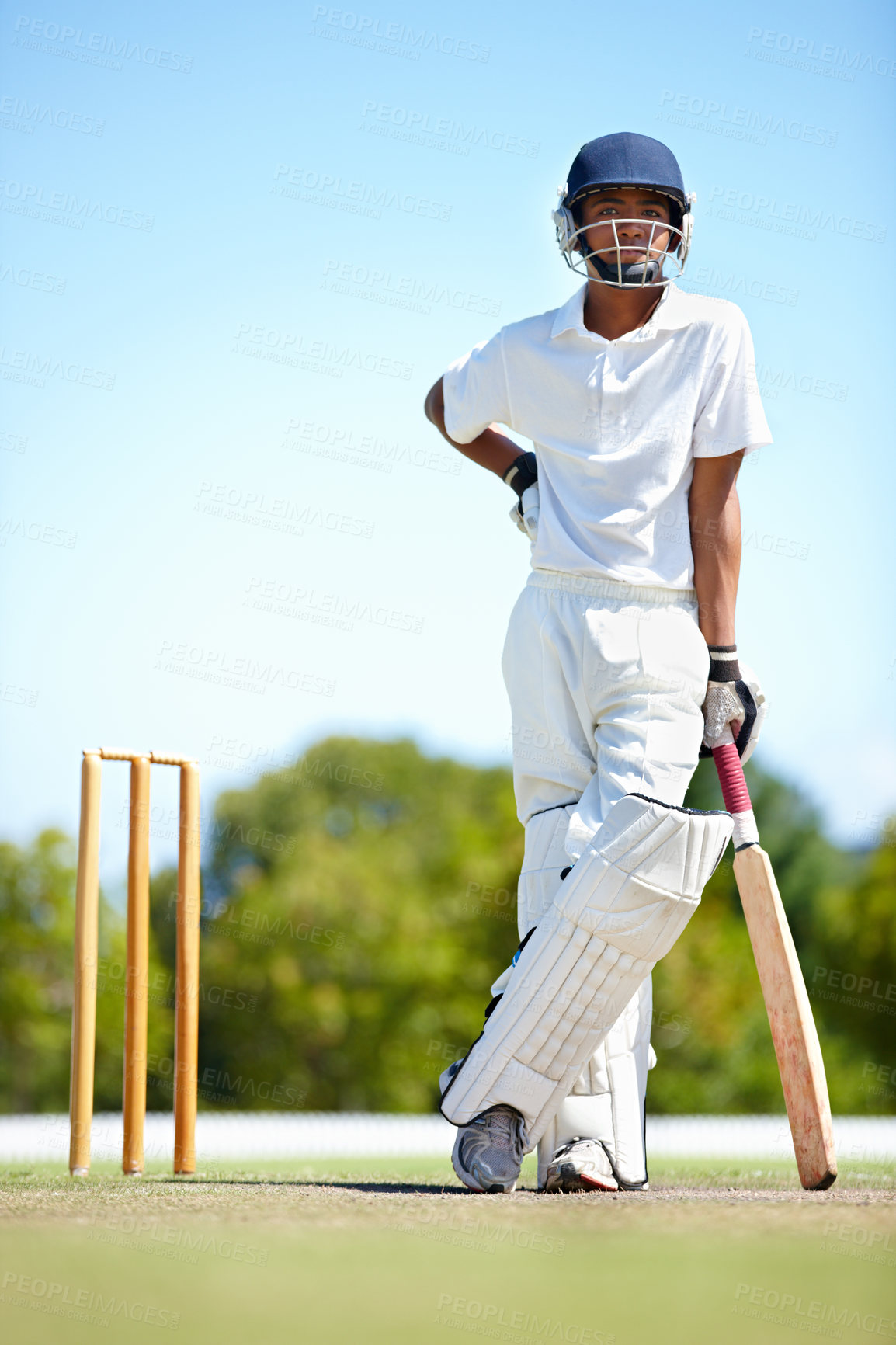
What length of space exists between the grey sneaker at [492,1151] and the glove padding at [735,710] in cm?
112

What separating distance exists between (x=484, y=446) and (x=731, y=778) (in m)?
1.21

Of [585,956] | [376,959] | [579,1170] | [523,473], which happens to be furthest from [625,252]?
[376,959]

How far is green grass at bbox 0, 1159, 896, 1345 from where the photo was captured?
181cm

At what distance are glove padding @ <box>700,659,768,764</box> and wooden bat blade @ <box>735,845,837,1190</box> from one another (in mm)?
321

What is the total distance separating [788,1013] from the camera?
347 cm

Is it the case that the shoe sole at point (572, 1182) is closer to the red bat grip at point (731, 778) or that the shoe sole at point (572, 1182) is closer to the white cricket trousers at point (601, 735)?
the white cricket trousers at point (601, 735)

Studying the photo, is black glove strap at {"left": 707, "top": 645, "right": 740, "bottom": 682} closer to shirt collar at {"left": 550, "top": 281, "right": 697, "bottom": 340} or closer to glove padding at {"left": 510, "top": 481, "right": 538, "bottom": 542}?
glove padding at {"left": 510, "top": 481, "right": 538, "bottom": 542}

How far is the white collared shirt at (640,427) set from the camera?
358 cm

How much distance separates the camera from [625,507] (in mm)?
3588

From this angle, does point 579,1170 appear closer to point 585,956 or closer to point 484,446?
point 585,956

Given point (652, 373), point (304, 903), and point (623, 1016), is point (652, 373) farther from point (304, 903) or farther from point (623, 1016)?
point (304, 903)

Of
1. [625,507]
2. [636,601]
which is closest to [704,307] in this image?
[625,507]

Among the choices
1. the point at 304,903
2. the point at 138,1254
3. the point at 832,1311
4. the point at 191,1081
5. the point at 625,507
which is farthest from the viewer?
the point at 304,903

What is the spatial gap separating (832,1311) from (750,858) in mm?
1764
